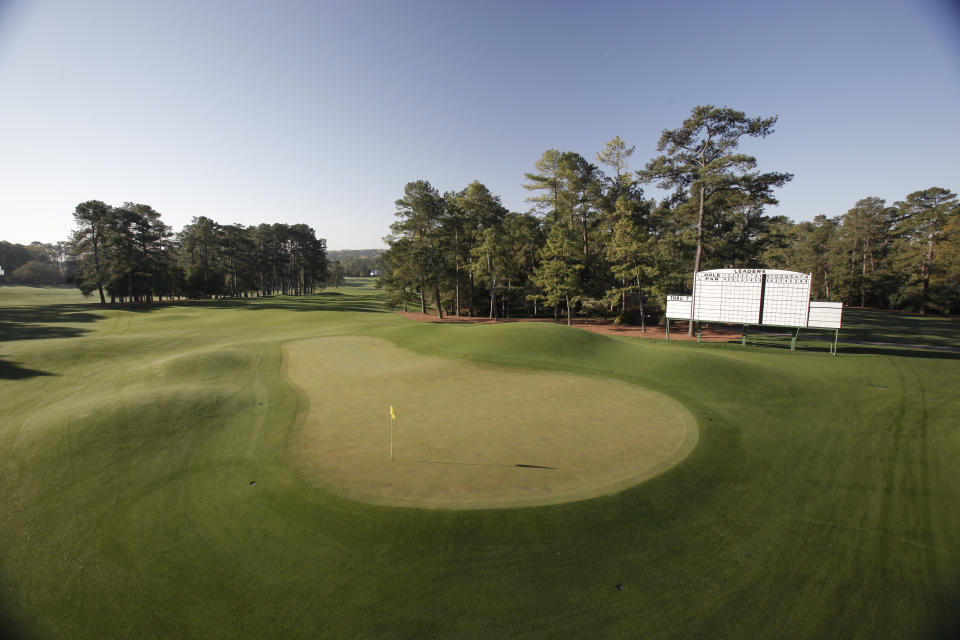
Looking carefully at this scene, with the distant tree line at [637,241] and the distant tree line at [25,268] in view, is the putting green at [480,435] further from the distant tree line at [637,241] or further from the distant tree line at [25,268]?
the distant tree line at [25,268]

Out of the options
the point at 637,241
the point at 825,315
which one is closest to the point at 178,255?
the point at 637,241

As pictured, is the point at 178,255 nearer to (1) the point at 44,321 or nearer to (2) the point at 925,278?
(1) the point at 44,321

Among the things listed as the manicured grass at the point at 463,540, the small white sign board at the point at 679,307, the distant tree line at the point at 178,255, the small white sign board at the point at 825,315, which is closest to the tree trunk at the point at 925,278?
the small white sign board at the point at 825,315

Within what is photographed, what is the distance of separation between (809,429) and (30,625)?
18330 millimetres

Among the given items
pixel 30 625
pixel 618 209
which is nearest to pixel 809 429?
pixel 30 625

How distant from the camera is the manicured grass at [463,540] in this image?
202 inches

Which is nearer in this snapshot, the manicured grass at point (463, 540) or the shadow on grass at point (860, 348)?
the manicured grass at point (463, 540)

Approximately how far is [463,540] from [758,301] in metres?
27.6

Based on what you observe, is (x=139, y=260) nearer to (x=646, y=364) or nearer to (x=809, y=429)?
(x=646, y=364)

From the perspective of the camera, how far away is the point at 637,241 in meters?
35.0

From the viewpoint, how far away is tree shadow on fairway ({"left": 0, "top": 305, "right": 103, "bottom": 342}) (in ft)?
99.0

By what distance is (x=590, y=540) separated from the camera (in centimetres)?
664

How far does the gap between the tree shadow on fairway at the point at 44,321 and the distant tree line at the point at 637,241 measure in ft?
98.2

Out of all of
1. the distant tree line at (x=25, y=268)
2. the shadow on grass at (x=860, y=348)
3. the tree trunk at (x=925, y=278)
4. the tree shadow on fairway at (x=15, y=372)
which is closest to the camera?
the tree shadow on fairway at (x=15, y=372)
